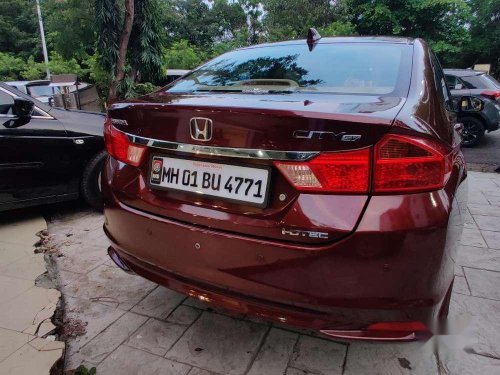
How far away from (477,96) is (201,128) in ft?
26.1

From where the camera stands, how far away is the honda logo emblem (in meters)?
1.50

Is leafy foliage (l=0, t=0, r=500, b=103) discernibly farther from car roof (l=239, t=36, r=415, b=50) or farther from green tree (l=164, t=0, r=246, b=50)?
car roof (l=239, t=36, r=415, b=50)

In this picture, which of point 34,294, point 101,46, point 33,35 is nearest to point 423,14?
point 101,46

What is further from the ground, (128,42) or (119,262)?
(128,42)

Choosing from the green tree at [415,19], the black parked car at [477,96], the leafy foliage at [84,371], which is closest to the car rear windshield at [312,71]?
the leafy foliage at [84,371]

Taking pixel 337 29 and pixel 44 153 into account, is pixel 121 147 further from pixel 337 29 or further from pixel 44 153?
pixel 337 29

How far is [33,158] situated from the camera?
341cm

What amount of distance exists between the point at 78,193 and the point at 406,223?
3.28 m

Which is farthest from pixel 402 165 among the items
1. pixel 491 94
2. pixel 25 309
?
pixel 491 94

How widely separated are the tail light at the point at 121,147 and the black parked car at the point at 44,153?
1825 mm

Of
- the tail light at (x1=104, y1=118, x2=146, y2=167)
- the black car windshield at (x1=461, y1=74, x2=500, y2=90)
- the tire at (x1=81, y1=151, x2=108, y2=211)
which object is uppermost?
the tail light at (x1=104, y1=118, x2=146, y2=167)

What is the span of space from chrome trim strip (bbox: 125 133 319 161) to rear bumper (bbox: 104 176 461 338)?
292 millimetres

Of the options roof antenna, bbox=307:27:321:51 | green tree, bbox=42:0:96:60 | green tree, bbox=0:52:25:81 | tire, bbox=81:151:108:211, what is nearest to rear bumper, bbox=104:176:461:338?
roof antenna, bbox=307:27:321:51

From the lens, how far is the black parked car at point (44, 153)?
3309 mm
